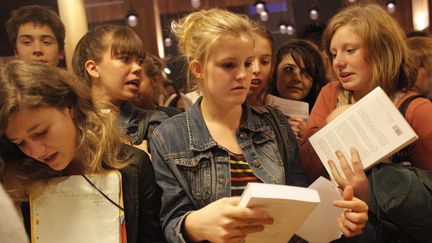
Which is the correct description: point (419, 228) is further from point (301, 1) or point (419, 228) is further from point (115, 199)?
point (301, 1)

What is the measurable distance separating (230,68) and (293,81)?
988 mm

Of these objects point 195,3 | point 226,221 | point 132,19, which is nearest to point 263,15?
point 195,3

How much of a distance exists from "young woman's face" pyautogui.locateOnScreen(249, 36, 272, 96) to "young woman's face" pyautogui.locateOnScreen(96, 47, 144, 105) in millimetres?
537

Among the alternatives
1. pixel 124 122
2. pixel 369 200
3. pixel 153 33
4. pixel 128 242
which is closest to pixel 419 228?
pixel 369 200

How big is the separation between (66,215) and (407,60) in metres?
1.29

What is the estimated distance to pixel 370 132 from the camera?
1.33 metres

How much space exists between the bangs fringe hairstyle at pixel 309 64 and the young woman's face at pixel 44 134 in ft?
4.15

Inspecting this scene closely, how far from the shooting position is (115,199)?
4.44 ft

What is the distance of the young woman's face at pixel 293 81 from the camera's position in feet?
7.47

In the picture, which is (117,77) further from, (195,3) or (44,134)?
(195,3)

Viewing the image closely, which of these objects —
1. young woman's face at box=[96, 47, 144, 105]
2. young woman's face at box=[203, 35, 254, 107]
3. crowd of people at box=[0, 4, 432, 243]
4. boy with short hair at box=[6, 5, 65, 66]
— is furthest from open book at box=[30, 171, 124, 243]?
boy with short hair at box=[6, 5, 65, 66]

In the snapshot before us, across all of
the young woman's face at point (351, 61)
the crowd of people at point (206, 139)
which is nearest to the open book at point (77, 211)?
the crowd of people at point (206, 139)

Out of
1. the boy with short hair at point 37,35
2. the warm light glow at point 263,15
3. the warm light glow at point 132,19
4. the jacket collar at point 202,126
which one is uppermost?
the warm light glow at point 132,19

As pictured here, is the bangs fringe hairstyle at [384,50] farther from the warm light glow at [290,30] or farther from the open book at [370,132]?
the warm light glow at [290,30]
